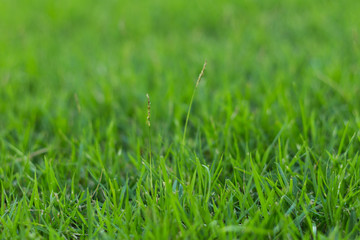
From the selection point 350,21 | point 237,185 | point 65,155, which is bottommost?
point 65,155

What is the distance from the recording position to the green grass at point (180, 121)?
1316 mm

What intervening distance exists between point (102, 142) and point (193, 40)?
1.63 metres

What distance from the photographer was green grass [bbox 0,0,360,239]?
1.32 m

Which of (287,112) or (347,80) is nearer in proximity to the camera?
(287,112)

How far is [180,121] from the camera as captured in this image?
210 centimetres

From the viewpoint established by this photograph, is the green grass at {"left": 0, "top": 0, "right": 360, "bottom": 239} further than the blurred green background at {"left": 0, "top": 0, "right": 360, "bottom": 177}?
No

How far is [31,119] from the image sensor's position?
7.30 ft

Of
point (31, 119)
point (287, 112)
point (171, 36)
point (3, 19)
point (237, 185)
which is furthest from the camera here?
point (3, 19)

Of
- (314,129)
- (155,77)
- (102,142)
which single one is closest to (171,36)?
(155,77)

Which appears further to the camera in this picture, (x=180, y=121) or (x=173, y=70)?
(x=173, y=70)

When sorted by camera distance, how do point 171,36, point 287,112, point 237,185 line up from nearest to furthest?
1. point 237,185
2. point 287,112
3. point 171,36

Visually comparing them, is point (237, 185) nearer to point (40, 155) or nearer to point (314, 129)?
→ point (314, 129)

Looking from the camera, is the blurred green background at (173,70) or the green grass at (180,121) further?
the blurred green background at (173,70)

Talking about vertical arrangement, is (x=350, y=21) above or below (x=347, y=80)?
above
